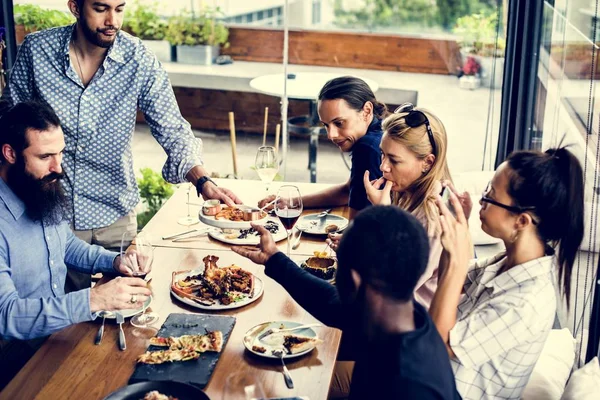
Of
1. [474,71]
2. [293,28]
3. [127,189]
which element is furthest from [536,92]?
[127,189]

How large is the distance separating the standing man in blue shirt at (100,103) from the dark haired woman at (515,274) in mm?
1218

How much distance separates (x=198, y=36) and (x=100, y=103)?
2.59 metres

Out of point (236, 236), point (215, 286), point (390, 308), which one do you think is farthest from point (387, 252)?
point (236, 236)

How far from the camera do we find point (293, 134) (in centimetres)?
576

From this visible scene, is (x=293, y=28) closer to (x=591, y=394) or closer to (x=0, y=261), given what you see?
(x=0, y=261)

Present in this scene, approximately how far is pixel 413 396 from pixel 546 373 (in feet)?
3.04

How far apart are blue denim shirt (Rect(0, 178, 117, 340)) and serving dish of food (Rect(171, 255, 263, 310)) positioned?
0.29 metres

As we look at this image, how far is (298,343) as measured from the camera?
2.12m

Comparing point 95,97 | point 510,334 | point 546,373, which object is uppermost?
point 95,97

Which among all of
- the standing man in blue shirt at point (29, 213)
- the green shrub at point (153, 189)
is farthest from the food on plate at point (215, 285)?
the green shrub at point (153, 189)

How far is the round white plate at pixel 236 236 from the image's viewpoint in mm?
2891

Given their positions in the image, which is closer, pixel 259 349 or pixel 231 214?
pixel 259 349

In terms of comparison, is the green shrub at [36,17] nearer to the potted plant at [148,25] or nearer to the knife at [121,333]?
the potted plant at [148,25]

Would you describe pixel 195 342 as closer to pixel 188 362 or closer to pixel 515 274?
pixel 188 362
